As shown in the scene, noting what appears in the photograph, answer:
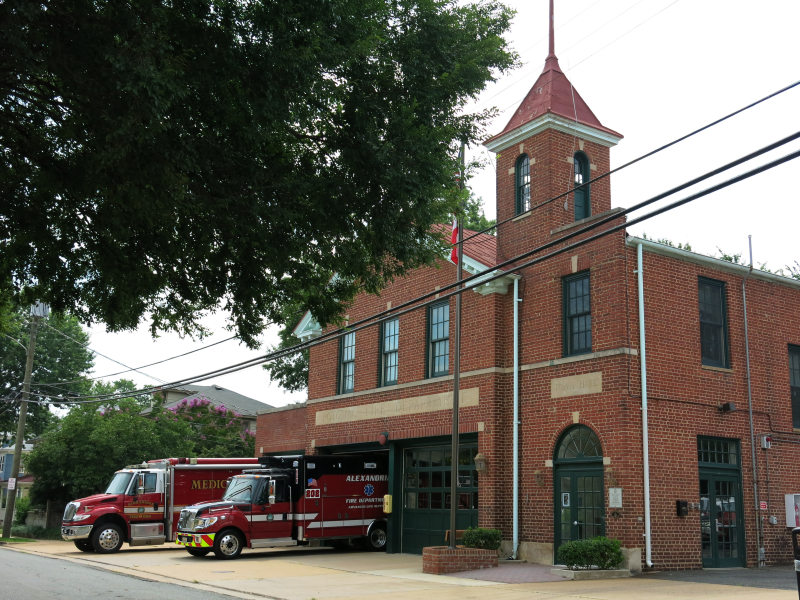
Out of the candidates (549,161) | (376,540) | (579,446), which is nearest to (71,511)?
(376,540)

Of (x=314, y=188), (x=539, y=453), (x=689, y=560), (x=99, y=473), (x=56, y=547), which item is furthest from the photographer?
(x=99, y=473)

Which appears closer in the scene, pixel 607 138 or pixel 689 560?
pixel 689 560

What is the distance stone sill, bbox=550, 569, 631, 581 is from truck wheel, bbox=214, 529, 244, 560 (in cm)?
913

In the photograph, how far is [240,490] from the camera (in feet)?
73.2

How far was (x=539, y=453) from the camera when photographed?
1933 cm

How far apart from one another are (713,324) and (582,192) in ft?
15.6

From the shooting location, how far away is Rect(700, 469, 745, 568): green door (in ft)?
61.0

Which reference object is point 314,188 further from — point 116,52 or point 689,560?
point 689,560

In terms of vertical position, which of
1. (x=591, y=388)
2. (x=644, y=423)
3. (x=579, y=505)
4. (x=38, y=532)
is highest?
(x=591, y=388)

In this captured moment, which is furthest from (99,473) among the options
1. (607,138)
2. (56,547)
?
(607,138)

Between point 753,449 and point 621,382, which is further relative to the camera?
point 753,449

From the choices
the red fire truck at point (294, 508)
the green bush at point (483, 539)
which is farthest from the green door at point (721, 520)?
the red fire truck at point (294, 508)

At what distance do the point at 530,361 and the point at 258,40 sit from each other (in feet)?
43.0

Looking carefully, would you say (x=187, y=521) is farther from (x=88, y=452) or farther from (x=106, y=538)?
(x=88, y=452)
